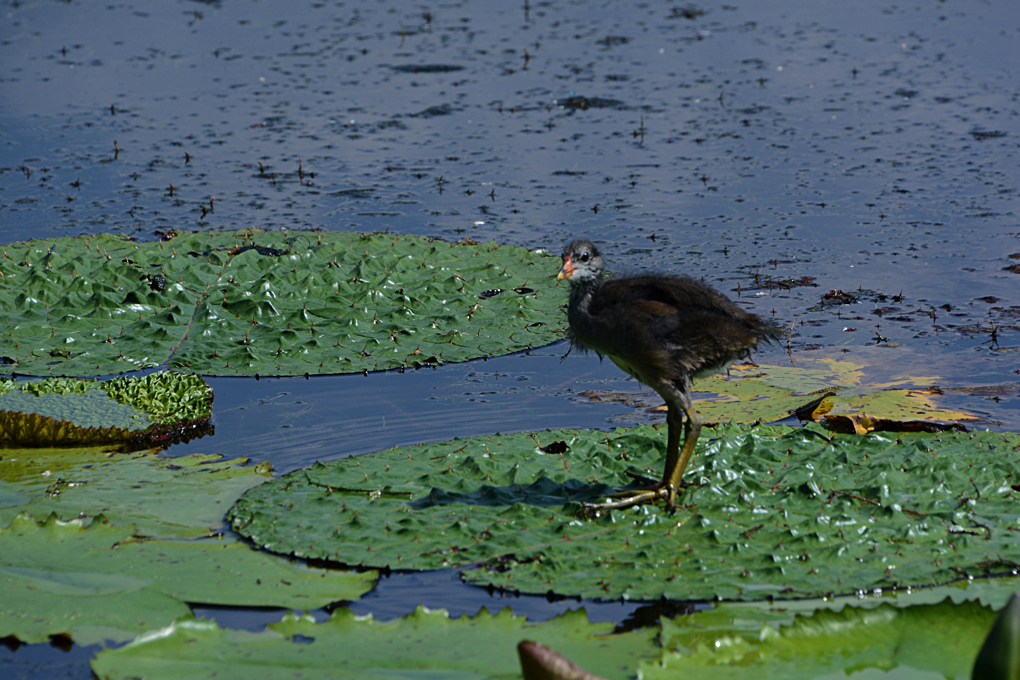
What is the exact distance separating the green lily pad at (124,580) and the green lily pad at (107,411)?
1.11m

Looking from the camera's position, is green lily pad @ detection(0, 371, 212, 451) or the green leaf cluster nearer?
the green leaf cluster

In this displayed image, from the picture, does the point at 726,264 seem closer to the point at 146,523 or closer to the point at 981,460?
the point at 981,460

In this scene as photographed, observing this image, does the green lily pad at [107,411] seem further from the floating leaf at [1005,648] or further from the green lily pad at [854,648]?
the floating leaf at [1005,648]

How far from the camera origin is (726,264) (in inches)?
326

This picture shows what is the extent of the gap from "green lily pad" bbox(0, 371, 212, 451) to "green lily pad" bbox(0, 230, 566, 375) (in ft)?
1.54

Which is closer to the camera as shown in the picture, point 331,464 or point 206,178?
point 331,464

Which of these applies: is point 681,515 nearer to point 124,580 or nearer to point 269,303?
point 124,580

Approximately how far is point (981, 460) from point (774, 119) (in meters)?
8.06

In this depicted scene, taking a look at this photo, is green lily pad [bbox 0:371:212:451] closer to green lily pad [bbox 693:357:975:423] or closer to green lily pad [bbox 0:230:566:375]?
green lily pad [bbox 0:230:566:375]

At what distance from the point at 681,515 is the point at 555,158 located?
23.7 ft

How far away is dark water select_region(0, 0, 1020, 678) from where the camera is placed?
636 cm

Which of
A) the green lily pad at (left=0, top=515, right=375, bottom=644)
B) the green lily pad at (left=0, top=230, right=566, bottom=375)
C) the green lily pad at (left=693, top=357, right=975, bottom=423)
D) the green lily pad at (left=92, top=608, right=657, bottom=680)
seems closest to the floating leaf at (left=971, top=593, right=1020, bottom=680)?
the green lily pad at (left=92, top=608, right=657, bottom=680)

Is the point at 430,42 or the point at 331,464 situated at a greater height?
the point at 430,42

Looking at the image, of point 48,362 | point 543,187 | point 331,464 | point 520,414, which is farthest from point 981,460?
point 543,187
